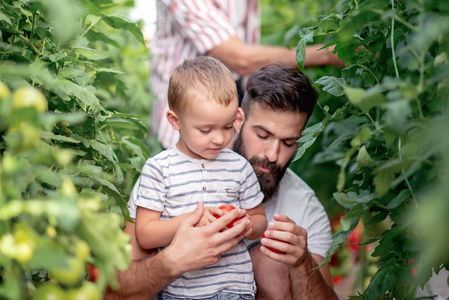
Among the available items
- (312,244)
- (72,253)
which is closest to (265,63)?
(312,244)

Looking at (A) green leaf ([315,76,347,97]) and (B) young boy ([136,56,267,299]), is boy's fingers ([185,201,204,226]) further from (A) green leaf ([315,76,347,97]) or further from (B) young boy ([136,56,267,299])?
(A) green leaf ([315,76,347,97])

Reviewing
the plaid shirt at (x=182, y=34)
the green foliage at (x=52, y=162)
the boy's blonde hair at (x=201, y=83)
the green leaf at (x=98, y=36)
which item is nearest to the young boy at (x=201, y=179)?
the boy's blonde hair at (x=201, y=83)

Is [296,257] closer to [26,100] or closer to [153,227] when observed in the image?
[153,227]

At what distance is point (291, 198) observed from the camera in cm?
229

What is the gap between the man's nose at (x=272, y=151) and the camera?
6.91 ft

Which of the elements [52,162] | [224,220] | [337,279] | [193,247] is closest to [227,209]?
[224,220]

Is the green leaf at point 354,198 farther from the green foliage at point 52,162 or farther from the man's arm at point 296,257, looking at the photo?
the green foliage at point 52,162

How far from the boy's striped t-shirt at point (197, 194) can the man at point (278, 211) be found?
0.09 m

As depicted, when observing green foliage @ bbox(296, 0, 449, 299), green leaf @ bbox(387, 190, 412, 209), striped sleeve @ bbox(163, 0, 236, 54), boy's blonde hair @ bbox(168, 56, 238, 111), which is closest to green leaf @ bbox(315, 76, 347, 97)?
green foliage @ bbox(296, 0, 449, 299)

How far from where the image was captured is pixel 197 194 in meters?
1.66

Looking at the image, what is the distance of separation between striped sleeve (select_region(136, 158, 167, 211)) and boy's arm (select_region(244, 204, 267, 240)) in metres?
0.31

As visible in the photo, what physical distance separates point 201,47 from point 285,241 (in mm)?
1167

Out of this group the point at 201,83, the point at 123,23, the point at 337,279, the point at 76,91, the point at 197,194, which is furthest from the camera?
the point at 337,279

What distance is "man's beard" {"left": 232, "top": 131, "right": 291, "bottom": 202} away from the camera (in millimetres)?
2113
